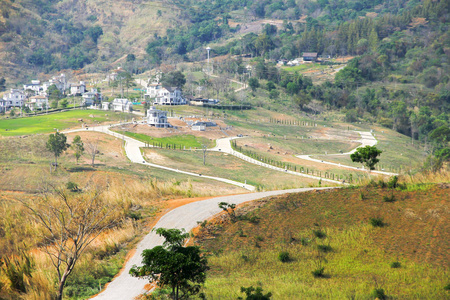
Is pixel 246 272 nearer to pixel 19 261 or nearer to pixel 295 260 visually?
pixel 295 260

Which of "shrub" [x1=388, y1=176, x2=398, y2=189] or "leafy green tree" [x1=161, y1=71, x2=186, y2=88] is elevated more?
"leafy green tree" [x1=161, y1=71, x2=186, y2=88]

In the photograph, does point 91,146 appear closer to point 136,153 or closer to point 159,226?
point 136,153

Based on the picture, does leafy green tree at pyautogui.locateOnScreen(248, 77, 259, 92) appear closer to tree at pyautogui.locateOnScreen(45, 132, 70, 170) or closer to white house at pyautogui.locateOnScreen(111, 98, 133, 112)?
white house at pyautogui.locateOnScreen(111, 98, 133, 112)

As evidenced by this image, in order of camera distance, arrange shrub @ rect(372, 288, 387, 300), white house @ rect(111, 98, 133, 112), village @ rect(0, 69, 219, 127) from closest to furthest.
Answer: shrub @ rect(372, 288, 387, 300)
white house @ rect(111, 98, 133, 112)
village @ rect(0, 69, 219, 127)

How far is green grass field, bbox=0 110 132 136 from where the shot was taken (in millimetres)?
88125

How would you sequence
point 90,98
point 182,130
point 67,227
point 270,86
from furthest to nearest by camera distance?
point 270,86 < point 90,98 < point 182,130 < point 67,227

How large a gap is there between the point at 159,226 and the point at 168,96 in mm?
117040

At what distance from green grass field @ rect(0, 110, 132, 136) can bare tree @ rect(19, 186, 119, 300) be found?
234ft

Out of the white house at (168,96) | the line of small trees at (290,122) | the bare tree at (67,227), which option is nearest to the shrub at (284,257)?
the bare tree at (67,227)

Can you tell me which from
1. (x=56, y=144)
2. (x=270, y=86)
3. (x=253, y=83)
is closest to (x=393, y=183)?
(x=56, y=144)

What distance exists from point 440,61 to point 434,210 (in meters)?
188

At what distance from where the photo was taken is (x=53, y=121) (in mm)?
98250

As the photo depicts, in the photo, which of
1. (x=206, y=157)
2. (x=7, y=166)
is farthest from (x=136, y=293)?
(x=206, y=157)

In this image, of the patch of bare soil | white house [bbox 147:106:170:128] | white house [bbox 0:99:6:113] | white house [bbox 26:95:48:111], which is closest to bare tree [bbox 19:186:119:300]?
the patch of bare soil
